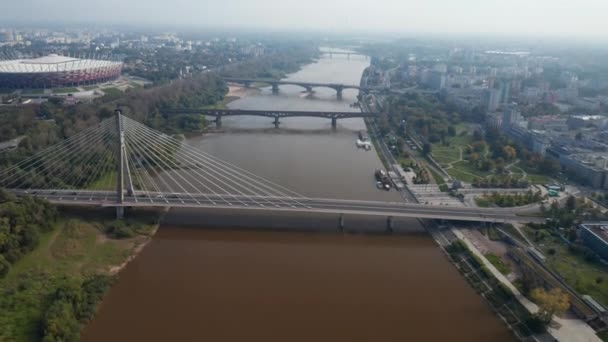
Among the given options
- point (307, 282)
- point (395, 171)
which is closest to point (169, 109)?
point (395, 171)

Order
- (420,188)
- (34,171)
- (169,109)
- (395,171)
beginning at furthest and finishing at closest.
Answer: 1. (169,109)
2. (395,171)
3. (420,188)
4. (34,171)

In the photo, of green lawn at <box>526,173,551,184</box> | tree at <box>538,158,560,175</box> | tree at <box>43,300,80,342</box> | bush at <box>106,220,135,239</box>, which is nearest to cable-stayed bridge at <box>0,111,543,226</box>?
bush at <box>106,220,135,239</box>

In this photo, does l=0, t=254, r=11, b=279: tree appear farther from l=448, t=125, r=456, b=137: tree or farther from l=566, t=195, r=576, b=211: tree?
l=448, t=125, r=456, b=137: tree

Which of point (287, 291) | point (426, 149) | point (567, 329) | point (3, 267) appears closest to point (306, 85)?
point (426, 149)

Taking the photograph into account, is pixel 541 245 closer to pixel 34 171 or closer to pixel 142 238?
pixel 142 238

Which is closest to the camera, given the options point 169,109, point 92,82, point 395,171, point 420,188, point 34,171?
point 34,171

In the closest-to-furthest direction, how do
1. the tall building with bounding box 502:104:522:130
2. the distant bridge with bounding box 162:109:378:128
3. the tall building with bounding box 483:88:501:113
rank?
the tall building with bounding box 502:104:522:130, the distant bridge with bounding box 162:109:378:128, the tall building with bounding box 483:88:501:113

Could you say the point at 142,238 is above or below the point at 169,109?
below

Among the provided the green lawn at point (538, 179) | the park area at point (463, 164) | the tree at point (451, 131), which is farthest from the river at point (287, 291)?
the tree at point (451, 131)
